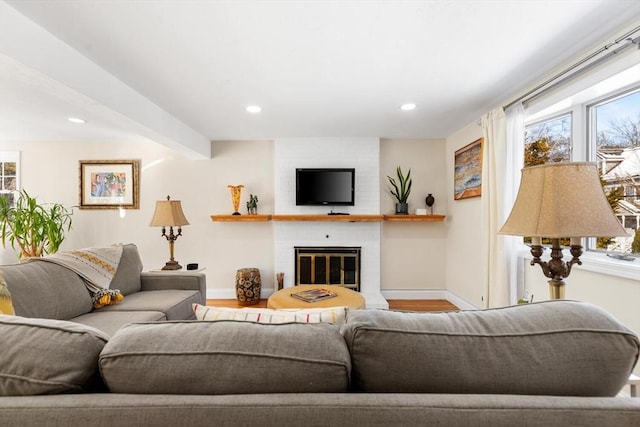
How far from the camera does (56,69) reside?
1847mm

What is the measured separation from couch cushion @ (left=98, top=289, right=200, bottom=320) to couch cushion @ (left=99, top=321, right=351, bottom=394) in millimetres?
1737

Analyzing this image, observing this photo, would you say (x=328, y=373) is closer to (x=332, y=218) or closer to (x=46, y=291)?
(x=46, y=291)

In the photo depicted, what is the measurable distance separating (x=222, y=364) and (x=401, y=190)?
13.0 feet

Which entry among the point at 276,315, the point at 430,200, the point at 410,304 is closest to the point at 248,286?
the point at 410,304

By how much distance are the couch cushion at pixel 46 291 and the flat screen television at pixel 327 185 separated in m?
2.68

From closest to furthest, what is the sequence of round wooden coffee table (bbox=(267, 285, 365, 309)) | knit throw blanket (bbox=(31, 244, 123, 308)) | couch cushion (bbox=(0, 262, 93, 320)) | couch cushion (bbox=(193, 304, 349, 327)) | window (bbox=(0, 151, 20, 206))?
couch cushion (bbox=(193, 304, 349, 327))
couch cushion (bbox=(0, 262, 93, 320))
knit throw blanket (bbox=(31, 244, 123, 308))
round wooden coffee table (bbox=(267, 285, 365, 309))
window (bbox=(0, 151, 20, 206))

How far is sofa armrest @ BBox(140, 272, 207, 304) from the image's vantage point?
111 inches

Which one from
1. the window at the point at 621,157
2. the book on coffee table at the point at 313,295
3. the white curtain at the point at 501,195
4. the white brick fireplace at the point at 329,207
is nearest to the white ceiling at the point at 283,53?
the white curtain at the point at 501,195

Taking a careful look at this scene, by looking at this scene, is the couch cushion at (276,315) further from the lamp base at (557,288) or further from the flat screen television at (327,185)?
the flat screen television at (327,185)

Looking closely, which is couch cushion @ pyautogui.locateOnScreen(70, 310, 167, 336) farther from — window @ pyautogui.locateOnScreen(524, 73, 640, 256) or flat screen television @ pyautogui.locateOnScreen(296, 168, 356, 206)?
window @ pyautogui.locateOnScreen(524, 73, 640, 256)

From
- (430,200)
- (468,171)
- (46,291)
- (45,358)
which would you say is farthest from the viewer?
(430,200)

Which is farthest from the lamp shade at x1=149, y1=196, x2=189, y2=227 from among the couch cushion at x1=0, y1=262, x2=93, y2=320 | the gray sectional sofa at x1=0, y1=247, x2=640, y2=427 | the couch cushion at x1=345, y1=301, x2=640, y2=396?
the couch cushion at x1=345, y1=301, x2=640, y2=396

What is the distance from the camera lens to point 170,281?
2.83m

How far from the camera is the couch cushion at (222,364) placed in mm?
669
